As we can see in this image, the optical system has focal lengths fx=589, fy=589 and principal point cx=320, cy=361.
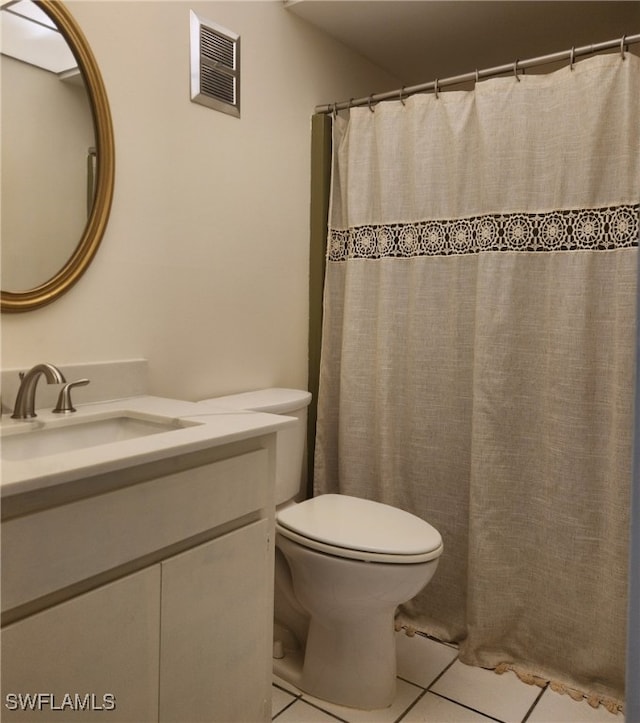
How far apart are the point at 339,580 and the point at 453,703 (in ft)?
1.70

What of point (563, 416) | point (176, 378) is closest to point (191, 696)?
point (176, 378)

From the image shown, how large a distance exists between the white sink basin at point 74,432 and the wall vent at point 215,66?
96cm

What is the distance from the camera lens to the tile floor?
5.20 feet

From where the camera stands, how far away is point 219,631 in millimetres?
1206

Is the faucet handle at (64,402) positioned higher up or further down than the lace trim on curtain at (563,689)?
higher up

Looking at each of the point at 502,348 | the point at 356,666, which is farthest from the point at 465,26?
the point at 356,666

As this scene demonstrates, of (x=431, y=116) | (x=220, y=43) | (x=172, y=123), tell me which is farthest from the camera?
(x=431, y=116)

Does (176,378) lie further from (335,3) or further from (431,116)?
(335,3)

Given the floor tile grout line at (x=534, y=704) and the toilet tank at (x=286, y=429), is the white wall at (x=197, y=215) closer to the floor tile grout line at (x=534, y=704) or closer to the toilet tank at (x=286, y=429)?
the toilet tank at (x=286, y=429)

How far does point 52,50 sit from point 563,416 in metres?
1.64

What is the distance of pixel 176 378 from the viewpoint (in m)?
1.73

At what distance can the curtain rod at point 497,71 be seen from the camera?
1.63 m

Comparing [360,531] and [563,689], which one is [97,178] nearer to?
[360,531]

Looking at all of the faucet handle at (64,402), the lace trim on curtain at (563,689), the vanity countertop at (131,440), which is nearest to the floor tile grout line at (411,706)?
the lace trim on curtain at (563,689)
